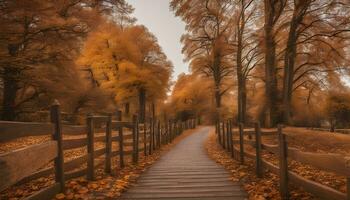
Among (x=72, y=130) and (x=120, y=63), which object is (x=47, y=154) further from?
(x=120, y=63)

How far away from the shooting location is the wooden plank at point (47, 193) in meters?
4.22

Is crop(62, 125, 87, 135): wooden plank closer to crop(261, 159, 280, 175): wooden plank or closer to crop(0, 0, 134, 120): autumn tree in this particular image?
crop(261, 159, 280, 175): wooden plank

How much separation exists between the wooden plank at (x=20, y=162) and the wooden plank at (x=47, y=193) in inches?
17.1

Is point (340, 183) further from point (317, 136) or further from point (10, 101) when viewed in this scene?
point (10, 101)

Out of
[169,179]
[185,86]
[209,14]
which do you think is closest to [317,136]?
[169,179]

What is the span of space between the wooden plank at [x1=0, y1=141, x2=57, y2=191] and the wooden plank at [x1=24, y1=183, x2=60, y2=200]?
0.44 metres

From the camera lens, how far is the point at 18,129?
3814 mm

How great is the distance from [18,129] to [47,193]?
1.27 m

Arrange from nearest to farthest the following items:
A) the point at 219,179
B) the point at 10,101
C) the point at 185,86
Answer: the point at 219,179, the point at 10,101, the point at 185,86

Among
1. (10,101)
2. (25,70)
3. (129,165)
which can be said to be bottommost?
(129,165)

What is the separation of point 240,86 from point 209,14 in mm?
5654

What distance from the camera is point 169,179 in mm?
7289

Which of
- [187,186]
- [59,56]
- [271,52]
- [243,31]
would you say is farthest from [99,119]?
[243,31]

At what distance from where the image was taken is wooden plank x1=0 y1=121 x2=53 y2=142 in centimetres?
350
